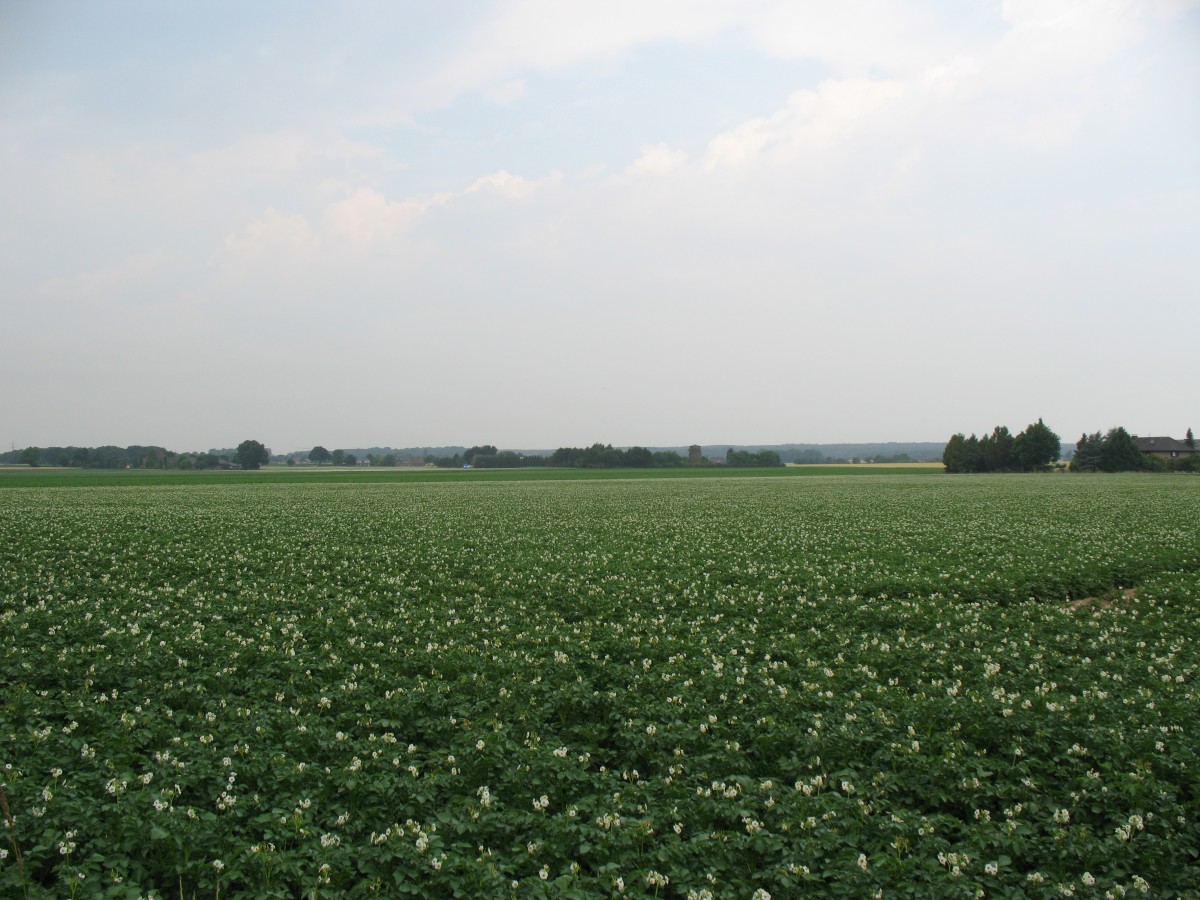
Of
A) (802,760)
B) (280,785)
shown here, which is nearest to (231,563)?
(280,785)

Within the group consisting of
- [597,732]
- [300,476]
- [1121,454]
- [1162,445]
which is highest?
[1162,445]

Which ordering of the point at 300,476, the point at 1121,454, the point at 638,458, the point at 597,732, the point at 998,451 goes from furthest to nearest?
the point at 638,458, the point at 998,451, the point at 1121,454, the point at 300,476, the point at 597,732

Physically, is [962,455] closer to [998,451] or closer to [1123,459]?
[998,451]

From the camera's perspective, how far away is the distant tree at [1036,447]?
11844 cm

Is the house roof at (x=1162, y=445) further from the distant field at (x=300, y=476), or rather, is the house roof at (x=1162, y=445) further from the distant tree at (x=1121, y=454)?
the distant field at (x=300, y=476)

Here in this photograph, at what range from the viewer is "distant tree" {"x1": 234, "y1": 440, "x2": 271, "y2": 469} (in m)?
154

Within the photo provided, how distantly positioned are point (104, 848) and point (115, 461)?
179 metres

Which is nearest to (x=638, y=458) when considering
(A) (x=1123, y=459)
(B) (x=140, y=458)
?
(A) (x=1123, y=459)

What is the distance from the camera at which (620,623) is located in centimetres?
1319

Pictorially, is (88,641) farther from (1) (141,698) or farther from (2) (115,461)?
(2) (115,461)

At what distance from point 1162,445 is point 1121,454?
201 feet

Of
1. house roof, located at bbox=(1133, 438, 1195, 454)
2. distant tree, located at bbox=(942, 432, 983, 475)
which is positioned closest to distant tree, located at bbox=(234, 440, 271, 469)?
distant tree, located at bbox=(942, 432, 983, 475)

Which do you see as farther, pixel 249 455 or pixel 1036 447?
pixel 249 455

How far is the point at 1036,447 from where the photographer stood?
11844cm
